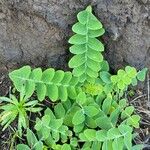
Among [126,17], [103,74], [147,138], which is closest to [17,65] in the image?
[103,74]

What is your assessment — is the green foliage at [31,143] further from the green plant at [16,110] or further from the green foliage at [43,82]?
the green foliage at [43,82]

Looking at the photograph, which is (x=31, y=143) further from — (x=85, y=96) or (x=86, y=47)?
(x=86, y=47)

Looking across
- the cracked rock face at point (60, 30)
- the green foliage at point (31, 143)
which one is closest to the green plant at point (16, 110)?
the green foliage at point (31, 143)

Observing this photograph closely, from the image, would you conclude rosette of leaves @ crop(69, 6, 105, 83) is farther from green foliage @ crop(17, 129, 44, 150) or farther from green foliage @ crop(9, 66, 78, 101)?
green foliage @ crop(17, 129, 44, 150)

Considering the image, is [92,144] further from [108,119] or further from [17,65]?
[17,65]

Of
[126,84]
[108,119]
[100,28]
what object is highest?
[100,28]

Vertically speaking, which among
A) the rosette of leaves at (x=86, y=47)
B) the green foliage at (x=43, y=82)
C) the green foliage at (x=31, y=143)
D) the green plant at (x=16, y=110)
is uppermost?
the rosette of leaves at (x=86, y=47)

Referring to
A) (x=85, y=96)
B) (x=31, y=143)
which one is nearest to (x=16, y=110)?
(x=31, y=143)

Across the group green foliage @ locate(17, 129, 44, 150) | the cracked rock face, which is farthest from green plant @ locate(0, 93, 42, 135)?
the cracked rock face
